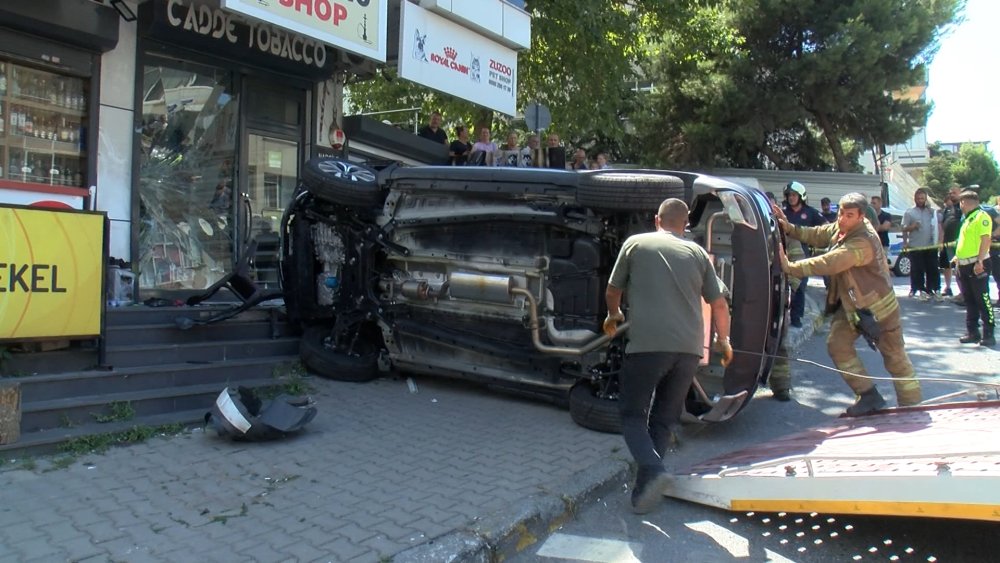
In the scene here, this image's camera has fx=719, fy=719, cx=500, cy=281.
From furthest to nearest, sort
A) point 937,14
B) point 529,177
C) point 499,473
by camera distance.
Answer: point 937,14
point 529,177
point 499,473

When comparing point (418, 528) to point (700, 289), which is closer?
point (418, 528)

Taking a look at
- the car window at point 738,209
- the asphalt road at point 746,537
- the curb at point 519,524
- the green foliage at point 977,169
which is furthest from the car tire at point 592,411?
the green foliage at point 977,169

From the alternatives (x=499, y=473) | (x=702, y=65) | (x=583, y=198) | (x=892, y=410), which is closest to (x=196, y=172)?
(x=583, y=198)

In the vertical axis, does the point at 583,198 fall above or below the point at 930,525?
above

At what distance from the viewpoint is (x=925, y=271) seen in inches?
491

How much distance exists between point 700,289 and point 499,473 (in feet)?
→ 5.24

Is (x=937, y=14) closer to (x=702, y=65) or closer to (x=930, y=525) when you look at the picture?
(x=702, y=65)

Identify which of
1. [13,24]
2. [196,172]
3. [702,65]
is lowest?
[196,172]

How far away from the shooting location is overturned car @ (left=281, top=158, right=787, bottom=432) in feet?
16.1

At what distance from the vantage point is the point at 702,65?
2200cm

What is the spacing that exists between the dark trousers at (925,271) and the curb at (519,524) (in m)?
10.2

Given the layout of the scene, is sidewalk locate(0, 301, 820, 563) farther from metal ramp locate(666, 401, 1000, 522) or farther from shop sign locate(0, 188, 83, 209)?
shop sign locate(0, 188, 83, 209)

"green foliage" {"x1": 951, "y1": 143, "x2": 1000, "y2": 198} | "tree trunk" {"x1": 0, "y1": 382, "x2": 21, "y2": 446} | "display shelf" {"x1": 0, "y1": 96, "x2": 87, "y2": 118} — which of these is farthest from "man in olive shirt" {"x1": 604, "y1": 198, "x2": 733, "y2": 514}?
"green foliage" {"x1": 951, "y1": 143, "x2": 1000, "y2": 198}

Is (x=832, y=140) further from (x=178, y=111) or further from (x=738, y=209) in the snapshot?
(x=178, y=111)
